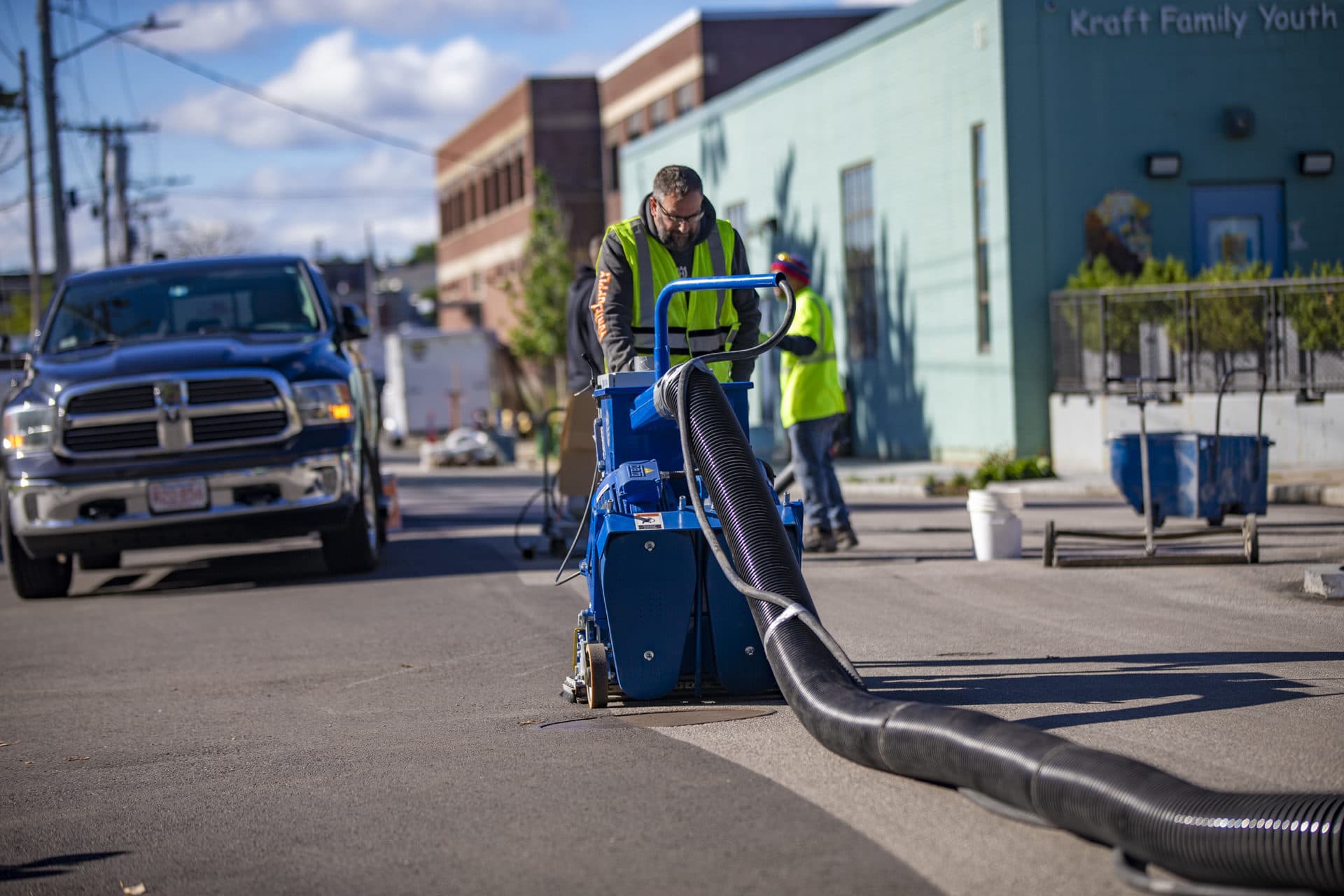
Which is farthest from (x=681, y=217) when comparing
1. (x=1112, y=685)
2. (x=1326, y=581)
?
(x=1326, y=581)

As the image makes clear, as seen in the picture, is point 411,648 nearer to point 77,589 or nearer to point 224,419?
point 224,419

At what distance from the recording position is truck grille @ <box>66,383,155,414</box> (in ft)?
34.9

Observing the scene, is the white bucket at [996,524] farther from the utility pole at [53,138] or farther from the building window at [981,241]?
the utility pole at [53,138]

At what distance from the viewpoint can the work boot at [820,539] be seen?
1127cm

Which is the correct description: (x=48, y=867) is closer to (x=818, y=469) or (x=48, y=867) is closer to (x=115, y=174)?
(x=818, y=469)

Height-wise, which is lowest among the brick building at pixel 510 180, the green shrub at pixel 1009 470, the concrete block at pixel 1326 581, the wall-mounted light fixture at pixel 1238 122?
the concrete block at pixel 1326 581

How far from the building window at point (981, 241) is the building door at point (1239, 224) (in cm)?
263

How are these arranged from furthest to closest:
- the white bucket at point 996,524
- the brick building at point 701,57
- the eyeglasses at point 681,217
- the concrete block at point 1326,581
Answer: the brick building at point 701,57
the white bucket at point 996,524
the concrete block at point 1326,581
the eyeglasses at point 681,217

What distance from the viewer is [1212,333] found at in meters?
17.5

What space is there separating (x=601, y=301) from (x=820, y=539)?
15.9 ft

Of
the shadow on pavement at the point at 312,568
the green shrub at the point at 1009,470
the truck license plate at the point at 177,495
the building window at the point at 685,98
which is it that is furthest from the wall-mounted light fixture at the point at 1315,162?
the building window at the point at 685,98

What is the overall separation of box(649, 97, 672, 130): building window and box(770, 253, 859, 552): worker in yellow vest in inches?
1277

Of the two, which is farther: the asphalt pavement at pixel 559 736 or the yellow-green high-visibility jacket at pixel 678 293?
the yellow-green high-visibility jacket at pixel 678 293

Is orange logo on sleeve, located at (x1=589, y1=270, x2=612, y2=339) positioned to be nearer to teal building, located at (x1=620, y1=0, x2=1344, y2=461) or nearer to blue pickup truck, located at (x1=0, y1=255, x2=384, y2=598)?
blue pickup truck, located at (x1=0, y1=255, x2=384, y2=598)
